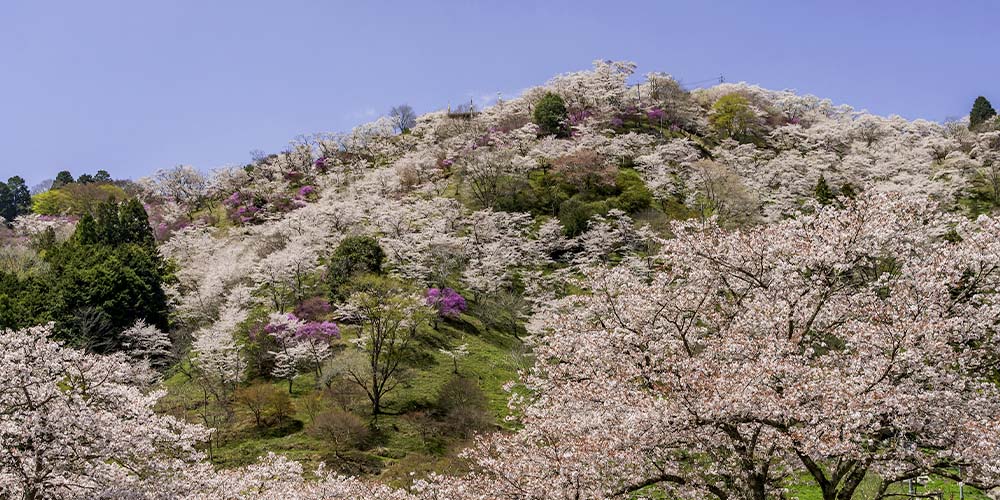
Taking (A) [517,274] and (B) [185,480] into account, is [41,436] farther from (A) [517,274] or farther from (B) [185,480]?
(A) [517,274]

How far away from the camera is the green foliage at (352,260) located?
146ft

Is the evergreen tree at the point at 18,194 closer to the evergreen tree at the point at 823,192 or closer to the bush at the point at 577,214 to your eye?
the bush at the point at 577,214

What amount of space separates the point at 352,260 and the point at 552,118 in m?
37.7

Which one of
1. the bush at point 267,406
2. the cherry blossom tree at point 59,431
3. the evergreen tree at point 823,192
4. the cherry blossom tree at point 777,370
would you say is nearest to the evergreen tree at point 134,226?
the bush at point 267,406

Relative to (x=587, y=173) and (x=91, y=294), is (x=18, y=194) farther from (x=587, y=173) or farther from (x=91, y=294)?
(x=587, y=173)


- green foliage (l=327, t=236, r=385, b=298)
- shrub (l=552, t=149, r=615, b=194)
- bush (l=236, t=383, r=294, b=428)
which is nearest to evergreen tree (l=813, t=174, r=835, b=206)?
shrub (l=552, t=149, r=615, b=194)

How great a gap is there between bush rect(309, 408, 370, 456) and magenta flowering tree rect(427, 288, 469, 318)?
12.0 meters

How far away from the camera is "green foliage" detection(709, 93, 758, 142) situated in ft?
262

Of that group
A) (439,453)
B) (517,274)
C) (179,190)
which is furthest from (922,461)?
(179,190)

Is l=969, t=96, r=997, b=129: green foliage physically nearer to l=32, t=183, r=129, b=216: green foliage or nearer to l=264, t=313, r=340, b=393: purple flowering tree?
l=264, t=313, r=340, b=393: purple flowering tree

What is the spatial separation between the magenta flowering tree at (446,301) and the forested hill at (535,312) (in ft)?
1.43

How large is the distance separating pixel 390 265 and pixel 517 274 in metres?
9.67

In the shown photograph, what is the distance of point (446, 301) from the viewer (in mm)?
42844

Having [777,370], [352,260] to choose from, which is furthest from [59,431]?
[352,260]
